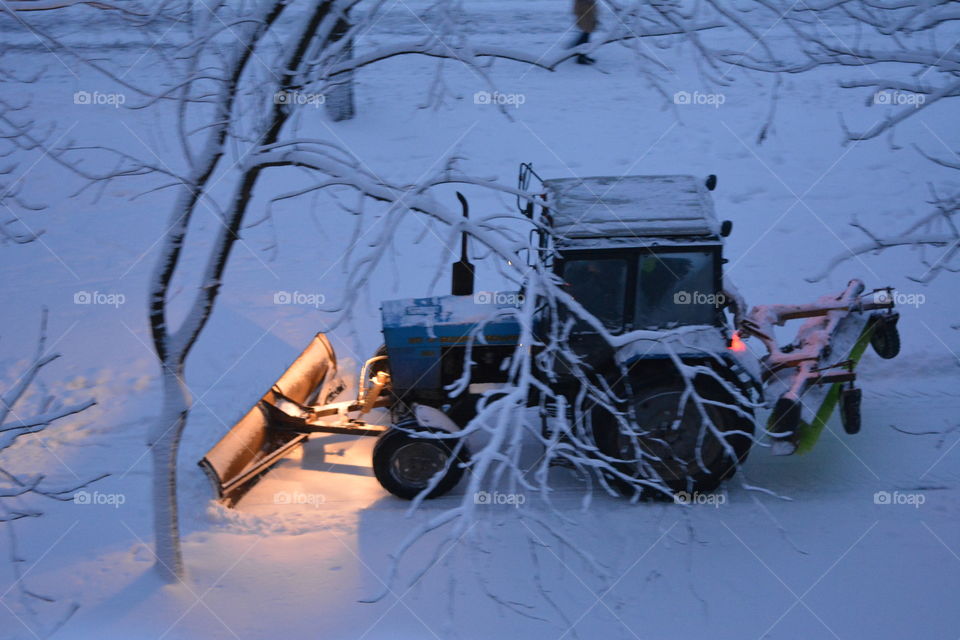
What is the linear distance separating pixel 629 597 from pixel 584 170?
7.20 metres

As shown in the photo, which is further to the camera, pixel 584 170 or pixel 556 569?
pixel 584 170

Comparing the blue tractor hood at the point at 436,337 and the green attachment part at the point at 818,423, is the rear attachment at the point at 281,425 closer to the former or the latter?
the blue tractor hood at the point at 436,337

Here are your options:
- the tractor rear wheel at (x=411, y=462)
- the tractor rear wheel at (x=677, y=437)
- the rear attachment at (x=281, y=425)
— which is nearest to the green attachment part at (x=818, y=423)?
the tractor rear wheel at (x=677, y=437)

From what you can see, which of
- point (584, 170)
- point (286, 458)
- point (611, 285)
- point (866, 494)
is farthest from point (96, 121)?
point (866, 494)

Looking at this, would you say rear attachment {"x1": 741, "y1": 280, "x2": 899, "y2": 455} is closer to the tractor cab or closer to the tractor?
the tractor

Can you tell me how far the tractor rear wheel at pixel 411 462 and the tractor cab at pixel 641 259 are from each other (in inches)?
51.7

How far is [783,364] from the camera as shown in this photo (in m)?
6.46

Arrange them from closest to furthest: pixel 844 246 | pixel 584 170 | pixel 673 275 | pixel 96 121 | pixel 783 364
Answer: pixel 673 275 < pixel 783 364 < pixel 844 246 < pixel 584 170 < pixel 96 121

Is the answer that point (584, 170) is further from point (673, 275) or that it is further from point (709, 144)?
point (673, 275)

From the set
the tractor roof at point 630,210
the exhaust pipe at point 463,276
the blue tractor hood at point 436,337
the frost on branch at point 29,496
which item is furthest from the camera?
the blue tractor hood at point 436,337

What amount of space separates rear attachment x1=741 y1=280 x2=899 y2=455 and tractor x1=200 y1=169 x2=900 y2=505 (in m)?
0.01

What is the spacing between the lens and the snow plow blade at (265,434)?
6.11m

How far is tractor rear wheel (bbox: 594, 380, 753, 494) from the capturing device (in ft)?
19.9

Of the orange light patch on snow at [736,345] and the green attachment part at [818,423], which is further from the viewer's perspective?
the orange light patch on snow at [736,345]
